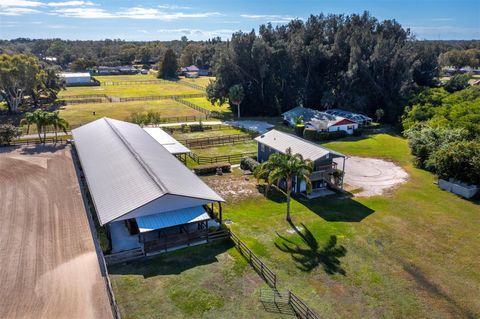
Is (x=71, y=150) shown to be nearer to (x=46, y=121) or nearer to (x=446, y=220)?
(x=46, y=121)

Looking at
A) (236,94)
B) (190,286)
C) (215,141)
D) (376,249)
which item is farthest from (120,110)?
(376,249)

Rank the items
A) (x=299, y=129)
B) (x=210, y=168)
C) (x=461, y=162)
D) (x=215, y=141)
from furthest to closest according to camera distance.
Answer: (x=299, y=129)
(x=215, y=141)
(x=210, y=168)
(x=461, y=162)

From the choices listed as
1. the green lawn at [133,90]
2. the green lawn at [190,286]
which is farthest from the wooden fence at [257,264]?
the green lawn at [133,90]

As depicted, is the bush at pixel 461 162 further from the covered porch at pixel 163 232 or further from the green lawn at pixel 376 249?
the covered porch at pixel 163 232

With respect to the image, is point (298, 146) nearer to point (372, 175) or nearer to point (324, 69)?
point (372, 175)

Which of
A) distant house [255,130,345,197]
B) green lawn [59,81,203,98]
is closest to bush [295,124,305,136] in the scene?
distant house [255,130,345,197]

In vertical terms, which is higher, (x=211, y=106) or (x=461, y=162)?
(x=211, y=106)
